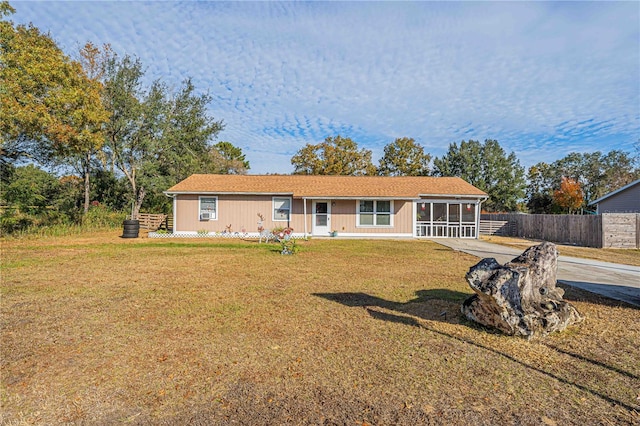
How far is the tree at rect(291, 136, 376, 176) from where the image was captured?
124 feet

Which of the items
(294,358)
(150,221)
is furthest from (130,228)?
(294,358)

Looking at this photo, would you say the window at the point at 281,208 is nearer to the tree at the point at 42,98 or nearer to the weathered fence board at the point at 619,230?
the tree at the point at 42,98

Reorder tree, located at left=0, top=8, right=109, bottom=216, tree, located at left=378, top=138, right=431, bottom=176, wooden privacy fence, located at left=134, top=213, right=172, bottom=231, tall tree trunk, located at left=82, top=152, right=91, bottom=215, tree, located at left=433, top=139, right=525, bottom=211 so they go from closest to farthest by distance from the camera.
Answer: tree, located at left=0, top=8, right=109, bottom=216, wooden privacy fence, located at left=134, top=213, right=172, bottom=231, tall tree trunk, located at left=82, top=152, right=91, bottom=215, tree, located at left=378, top=138, right=431, bottom=176, tree, located at left=433, top=139, right=525, bottom=211

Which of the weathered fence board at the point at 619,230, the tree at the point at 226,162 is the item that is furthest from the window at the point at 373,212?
the tree at the point at 226,162

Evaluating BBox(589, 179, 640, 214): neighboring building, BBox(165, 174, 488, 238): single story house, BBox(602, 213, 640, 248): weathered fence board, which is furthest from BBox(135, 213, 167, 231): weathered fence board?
BBox(589, 179, 640, 214): neighboring building

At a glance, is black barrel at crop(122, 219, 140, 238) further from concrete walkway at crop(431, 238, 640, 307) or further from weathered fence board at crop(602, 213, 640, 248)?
weathered fence board at crop(602, 213, 640, 248)

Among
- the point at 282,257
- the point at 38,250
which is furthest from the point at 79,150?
the point at 282,257

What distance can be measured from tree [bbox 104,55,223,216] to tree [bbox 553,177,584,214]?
41.2 meters

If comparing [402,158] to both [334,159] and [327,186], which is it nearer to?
[334,159]

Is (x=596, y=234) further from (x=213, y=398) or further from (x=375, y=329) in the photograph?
(x=213, y=398)

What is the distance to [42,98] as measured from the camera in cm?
1474

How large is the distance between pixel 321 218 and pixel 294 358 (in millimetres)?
15008

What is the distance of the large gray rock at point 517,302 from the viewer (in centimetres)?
420

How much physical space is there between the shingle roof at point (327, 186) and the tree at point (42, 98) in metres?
4.82
